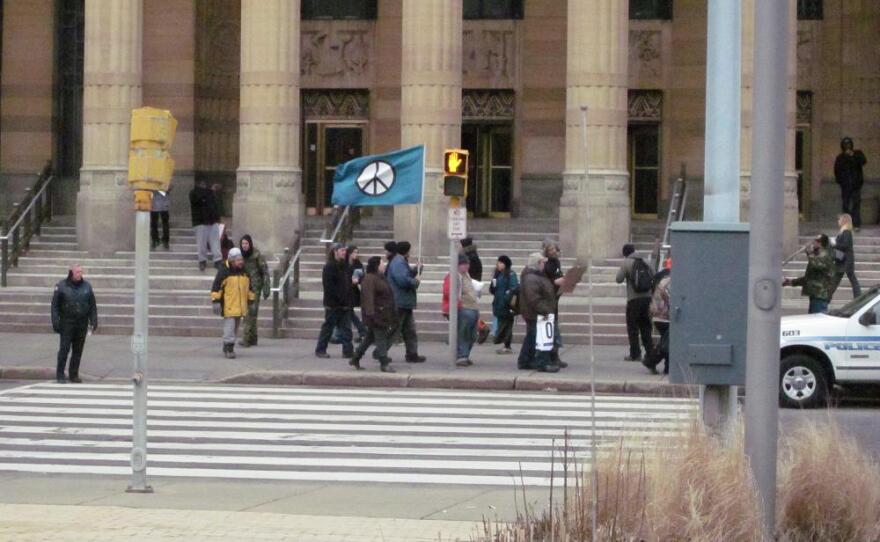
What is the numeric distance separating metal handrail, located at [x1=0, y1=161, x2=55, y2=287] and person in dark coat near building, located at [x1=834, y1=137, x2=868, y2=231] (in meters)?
16.6

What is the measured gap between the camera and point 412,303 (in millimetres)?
25891

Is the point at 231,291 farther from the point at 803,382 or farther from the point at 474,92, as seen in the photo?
the point at 474,92

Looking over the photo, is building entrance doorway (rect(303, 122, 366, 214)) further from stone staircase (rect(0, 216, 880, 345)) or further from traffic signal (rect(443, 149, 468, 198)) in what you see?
traffic signal (rect(443, 149, 468, 198))

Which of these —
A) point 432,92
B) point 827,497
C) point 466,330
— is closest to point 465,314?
point 466,330

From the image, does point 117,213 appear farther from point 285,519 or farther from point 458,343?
point 285,519

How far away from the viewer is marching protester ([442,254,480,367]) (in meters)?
26.3

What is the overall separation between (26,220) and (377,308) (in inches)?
555

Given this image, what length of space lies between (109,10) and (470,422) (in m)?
17.9

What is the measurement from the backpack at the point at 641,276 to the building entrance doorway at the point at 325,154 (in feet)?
Result: 48.7

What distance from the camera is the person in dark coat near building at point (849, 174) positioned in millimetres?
35344

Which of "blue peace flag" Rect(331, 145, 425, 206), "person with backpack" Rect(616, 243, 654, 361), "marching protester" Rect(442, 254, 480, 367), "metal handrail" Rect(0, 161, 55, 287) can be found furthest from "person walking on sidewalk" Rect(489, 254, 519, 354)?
"metal handrail" Rect(0, 161, 55, 287)

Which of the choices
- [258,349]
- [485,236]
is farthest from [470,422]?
[485,236]

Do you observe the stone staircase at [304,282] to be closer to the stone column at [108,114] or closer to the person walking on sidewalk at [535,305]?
the stone column at [108,114]

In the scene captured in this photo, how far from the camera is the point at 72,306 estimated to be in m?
23.9
